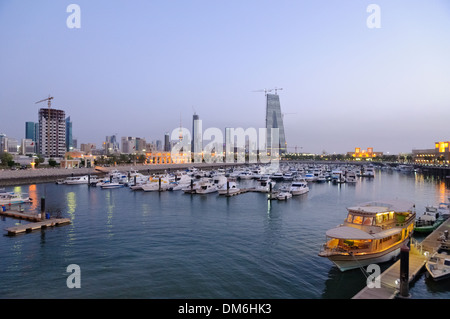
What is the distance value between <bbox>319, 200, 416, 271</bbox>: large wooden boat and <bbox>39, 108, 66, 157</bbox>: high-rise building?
19727cm

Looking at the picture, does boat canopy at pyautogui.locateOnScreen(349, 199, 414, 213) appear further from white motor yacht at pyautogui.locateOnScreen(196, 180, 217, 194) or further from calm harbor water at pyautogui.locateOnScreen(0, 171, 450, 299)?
white motor yacht at pyautogui.locateOnScreen(196, 180, 217, 194)

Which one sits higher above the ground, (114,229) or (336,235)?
(336,235)

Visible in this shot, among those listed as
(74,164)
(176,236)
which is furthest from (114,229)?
(74,164)

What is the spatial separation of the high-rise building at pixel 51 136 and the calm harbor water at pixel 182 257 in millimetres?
166772

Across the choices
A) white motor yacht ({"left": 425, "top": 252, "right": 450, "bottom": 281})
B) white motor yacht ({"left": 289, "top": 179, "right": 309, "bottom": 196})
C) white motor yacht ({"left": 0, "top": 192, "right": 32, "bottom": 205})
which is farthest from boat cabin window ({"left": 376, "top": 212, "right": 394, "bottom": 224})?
white motor yacht ({"left": 0, "top": 192, "right": 32, "bottom": 205})

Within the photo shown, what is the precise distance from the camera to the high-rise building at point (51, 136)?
185 meters

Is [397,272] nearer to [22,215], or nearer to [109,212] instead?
[109,212]

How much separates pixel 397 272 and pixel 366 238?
258 centimetres

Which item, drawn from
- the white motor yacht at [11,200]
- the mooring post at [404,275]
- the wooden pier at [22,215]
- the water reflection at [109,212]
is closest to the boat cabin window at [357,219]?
the mooring post at [404,275]

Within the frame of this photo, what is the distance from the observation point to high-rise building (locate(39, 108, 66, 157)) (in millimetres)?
184625
